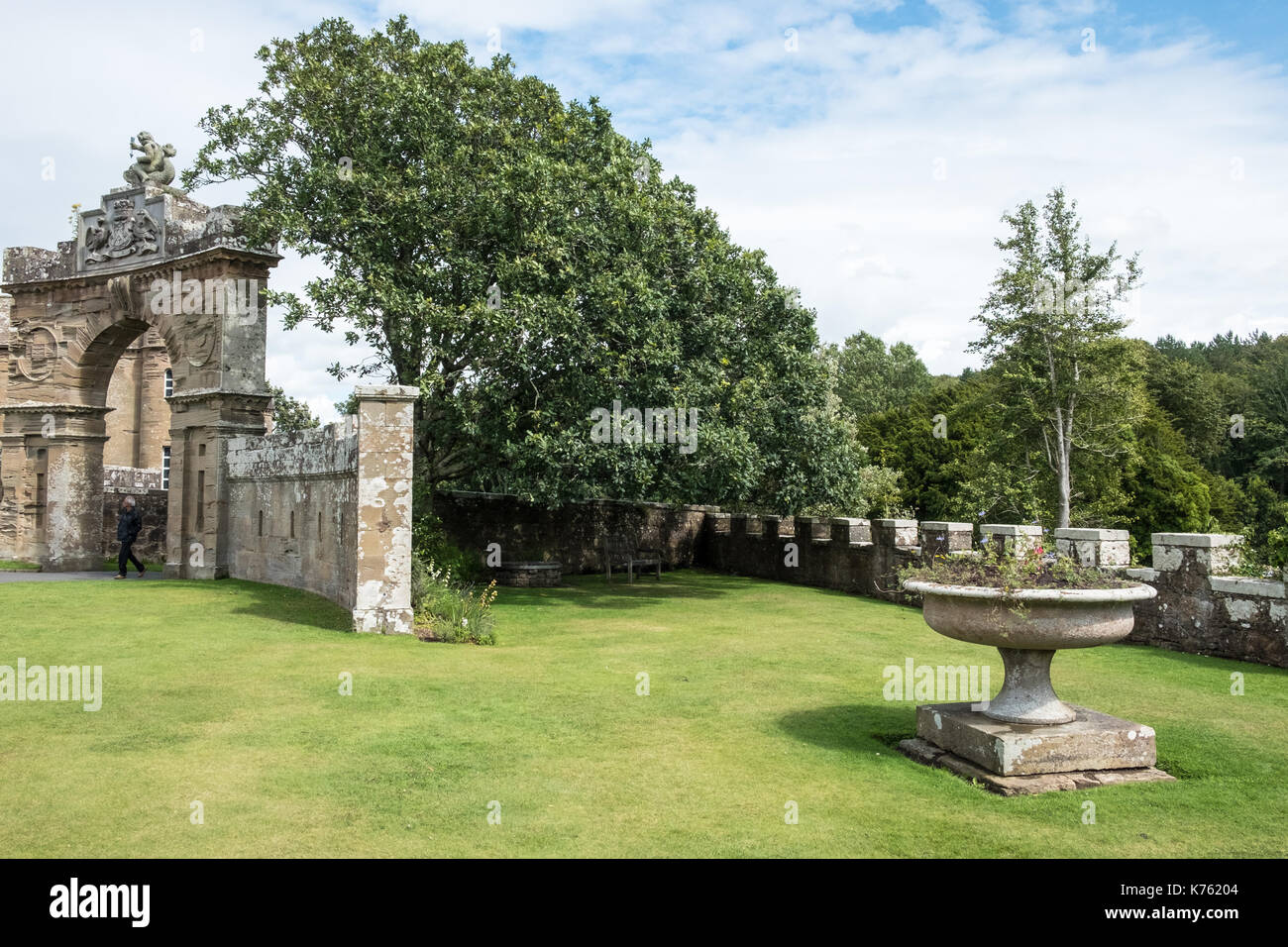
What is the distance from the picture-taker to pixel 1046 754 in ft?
19.2

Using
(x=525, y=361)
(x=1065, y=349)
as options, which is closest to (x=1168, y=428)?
(x=1065, y=349)

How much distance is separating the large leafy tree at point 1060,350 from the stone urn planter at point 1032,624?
2460 cm

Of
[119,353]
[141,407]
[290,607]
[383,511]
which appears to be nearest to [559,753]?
[383,511]

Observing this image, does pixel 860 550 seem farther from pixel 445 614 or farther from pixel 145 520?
pixel 145 520

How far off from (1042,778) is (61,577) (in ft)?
61.6

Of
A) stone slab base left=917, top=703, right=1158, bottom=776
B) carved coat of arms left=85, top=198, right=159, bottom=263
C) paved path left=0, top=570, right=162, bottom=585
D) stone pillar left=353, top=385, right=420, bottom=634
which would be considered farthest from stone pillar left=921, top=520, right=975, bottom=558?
carved coat of arms left=85, top=198, right=159, bottom=263

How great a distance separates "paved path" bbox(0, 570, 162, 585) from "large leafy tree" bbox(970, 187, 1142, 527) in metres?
25.1

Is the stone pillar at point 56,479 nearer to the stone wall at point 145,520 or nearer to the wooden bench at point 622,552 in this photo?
the stone wall at point 145,520

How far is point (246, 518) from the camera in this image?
680 inches

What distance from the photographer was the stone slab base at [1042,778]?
5.64m

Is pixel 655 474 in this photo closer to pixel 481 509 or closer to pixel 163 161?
pixel 481 509

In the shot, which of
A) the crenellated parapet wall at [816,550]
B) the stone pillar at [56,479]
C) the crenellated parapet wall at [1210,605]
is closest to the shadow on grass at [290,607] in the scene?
the stone pillar at [56,479]

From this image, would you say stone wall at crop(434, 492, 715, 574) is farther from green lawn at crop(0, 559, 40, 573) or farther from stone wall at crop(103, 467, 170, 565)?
green lawn at crop(0, 559, 40, 573)

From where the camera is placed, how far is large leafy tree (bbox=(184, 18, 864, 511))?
49.3 ft
